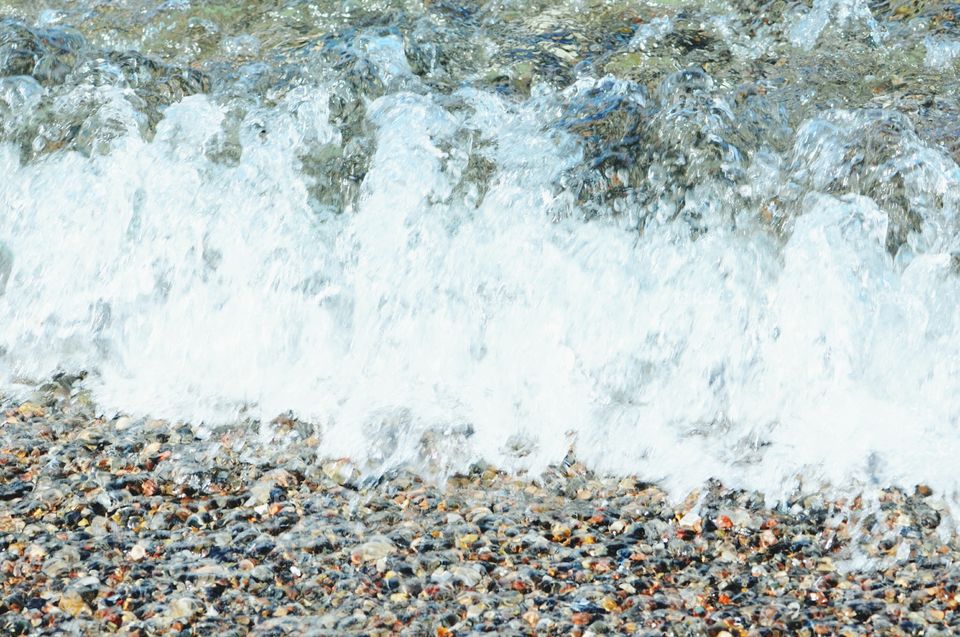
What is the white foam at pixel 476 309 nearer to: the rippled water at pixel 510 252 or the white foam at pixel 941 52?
the rippled water at pixel 510 252

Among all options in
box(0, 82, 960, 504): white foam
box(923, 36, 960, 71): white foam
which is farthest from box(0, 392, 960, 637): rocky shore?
box(923, 36, 960, 71): white foam

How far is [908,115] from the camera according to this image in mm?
4387

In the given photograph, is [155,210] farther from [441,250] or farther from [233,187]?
[441,250]

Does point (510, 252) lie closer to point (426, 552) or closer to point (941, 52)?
point (426, 552)

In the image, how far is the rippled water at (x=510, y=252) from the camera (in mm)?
3223

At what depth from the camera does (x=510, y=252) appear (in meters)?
3.74

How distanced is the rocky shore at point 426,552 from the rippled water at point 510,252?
0.17m

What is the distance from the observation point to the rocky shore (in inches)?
93.0

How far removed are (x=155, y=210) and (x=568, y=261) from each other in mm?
1589

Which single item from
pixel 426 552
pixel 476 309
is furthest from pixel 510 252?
pixel 426 552

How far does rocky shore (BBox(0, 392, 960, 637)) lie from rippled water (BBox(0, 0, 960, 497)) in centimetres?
17

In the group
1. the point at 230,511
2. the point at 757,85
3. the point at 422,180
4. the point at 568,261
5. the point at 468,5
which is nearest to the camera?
the point at 230,511

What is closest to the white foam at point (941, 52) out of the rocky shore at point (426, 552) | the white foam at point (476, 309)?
the white foam at point (476, 309)

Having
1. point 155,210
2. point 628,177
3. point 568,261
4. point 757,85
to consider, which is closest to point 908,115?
point 757,85
